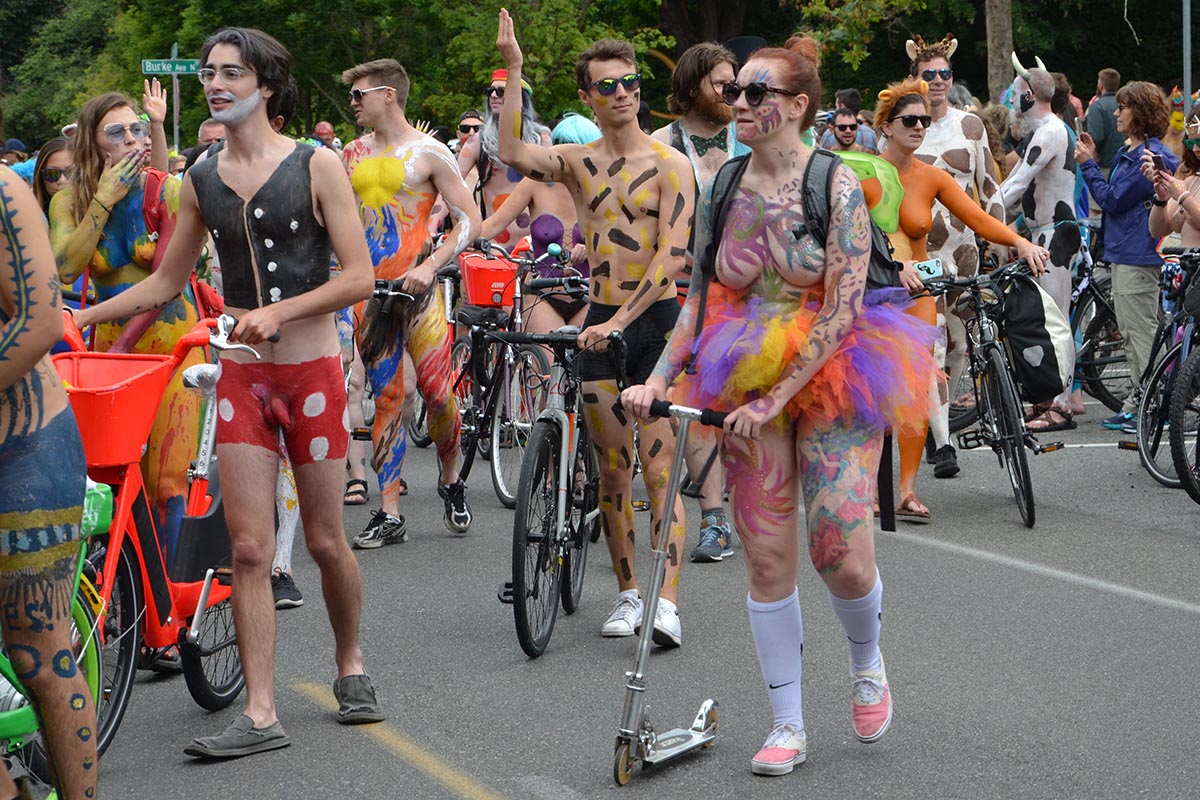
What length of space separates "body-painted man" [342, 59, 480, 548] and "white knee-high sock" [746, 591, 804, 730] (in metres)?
3.78

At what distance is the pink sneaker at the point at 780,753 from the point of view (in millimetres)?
4895

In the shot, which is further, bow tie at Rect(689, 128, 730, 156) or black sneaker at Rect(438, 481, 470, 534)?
black sneaker at Rect(438, 481, 470, 534)

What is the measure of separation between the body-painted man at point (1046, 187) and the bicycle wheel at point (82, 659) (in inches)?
317

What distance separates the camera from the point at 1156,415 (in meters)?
9.66

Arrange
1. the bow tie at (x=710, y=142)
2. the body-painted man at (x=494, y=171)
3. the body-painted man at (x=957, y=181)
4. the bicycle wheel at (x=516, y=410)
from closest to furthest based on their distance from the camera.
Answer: the bow tie at (x=710, y=142)
the body-painted man at (x=957, y=181)
the bicycle wheel at (x=516, y=410)
the body-painted man at (x=494, y=171)

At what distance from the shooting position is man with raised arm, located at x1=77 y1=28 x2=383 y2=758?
5156mm

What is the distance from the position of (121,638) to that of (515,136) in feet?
7.77

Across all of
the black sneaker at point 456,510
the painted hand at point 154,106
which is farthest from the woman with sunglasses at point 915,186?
the painted hand at point 154,106

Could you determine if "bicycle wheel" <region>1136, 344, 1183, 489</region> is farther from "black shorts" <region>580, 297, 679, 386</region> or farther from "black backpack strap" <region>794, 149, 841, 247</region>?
"black backpack strap" <region>794, 149, 841, 247</region>

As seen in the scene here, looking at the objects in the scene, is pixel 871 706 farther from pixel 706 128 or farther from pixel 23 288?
pixel 706 128

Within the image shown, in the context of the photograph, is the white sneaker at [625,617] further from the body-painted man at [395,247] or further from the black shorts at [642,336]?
the body-painted man at [395,247]

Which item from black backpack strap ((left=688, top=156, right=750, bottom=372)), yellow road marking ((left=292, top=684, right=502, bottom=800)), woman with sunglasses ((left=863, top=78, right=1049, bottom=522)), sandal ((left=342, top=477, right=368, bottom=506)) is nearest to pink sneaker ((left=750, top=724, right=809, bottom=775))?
yellow road marking ((left=292, top=684, right=502, bottom=800))

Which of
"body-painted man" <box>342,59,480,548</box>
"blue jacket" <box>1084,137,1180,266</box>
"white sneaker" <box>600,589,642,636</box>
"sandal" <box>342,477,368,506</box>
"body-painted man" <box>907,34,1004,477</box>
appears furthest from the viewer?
"blue jacket" <box>1084,137,1180,266</box>

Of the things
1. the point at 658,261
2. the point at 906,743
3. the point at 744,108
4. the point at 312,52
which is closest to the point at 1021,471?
the point at 658,261
